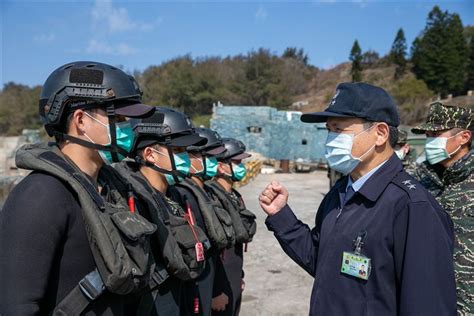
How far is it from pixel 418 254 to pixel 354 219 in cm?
37

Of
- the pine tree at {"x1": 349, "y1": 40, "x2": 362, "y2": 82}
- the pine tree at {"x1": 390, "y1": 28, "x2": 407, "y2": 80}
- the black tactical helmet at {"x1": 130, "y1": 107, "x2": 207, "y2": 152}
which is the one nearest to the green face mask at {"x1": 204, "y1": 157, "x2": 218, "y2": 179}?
the black tactical helmet at {"x1": 130, "y1": 107, "x2": 207, "y2": 152}

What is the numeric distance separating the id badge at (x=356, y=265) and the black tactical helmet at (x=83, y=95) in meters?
1.38

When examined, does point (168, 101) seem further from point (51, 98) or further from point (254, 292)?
point (51, 98)

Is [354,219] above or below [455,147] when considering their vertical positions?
below

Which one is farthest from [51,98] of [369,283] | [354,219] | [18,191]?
[369,283]

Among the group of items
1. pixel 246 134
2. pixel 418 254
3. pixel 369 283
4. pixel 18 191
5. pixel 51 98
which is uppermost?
pixel 51 98

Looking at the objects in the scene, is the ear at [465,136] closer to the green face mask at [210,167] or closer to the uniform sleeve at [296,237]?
the uniform sleeve at [296,237]

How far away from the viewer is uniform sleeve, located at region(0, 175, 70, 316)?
179 cm

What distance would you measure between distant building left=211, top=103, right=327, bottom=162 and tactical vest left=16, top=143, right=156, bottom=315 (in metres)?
36.7

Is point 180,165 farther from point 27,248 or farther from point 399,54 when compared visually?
point 399,54

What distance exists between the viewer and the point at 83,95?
2.23 m

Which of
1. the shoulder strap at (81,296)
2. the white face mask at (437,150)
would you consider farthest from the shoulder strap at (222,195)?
the shoulder strap at (81,296)

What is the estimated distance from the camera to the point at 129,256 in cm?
212

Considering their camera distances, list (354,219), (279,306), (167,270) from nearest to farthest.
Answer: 1. (354,219)
2. (167,270)
3. (279,306)
